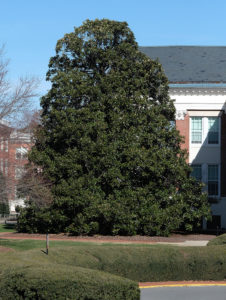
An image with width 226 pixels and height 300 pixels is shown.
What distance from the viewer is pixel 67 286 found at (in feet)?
34.7

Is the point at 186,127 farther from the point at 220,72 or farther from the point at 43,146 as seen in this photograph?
the point at 43,146

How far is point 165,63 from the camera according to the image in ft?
138

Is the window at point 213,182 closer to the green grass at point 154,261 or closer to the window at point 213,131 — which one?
the window at point 213,131

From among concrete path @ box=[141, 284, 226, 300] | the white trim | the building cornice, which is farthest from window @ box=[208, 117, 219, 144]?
concrete path @ box=[141, 284, 226, 300]

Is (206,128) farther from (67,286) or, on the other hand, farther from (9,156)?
(67,286)

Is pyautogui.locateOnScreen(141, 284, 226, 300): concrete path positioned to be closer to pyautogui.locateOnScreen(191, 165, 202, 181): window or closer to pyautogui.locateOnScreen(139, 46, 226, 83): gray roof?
pyautogui.locateOnScreen(191, 165, 202, 181): window

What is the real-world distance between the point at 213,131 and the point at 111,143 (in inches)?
407

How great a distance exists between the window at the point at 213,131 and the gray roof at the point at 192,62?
2.85m

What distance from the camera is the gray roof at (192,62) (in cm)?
4031

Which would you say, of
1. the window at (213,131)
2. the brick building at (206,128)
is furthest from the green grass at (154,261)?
the window at (213,131)

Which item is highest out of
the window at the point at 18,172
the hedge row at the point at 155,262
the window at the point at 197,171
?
the window at the point at 197,171

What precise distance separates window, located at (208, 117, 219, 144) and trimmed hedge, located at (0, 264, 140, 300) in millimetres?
29044

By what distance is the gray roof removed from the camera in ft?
132

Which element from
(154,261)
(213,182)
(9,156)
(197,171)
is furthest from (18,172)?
(213,182)
